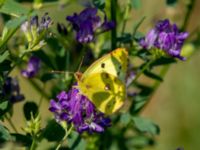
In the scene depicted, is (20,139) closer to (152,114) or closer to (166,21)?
(166,21)

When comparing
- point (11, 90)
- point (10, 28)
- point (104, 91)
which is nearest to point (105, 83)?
point (104, 91)

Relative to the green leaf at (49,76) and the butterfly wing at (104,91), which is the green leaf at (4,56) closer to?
the butterfly wing at (104,91)

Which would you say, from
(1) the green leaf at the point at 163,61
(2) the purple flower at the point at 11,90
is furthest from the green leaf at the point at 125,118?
(2) the purple flower at the point at 11,90

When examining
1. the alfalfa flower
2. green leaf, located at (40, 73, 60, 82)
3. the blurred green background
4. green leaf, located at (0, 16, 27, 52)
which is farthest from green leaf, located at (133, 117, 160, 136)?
the blurred green background

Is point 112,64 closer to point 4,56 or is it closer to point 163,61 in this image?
point 4,56

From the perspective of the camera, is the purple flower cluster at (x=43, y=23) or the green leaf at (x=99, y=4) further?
the green leaf at (x=99, y=4)

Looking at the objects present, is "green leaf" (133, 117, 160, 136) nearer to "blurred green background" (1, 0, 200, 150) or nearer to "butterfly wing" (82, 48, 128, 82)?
"butterfly wing" (82, 48, 128, 82)
